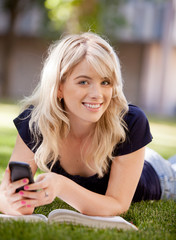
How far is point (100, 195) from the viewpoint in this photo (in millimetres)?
2633

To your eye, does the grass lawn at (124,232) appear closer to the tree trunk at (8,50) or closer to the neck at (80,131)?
the neck at (80,131)

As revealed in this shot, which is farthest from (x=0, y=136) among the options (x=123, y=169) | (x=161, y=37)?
A: (x=161, y=37)

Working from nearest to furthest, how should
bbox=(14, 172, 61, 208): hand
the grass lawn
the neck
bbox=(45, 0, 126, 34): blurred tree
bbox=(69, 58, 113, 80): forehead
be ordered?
the grass lawn
bbox=(14, 172, 61, 208): hand
bbox=(69, 58, 113, 80): forehead
the neck
bbox=(45, 0, 126, 34): blurred tree

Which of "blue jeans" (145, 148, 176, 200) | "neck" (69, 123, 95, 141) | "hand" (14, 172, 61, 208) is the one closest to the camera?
"hand" (14, 172, 61, 208)

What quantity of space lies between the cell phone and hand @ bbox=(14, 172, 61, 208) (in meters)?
0.07

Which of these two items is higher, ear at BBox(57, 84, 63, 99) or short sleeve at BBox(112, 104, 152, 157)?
ear at BBox(57, 84, 63, 99)

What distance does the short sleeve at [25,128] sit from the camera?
2.92m

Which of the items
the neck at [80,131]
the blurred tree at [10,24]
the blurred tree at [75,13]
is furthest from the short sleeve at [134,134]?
the blurred tree at [10,24]

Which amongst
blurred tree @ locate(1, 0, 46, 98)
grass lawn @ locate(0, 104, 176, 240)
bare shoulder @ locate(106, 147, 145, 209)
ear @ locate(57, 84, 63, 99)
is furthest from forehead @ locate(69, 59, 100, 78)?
blurred tree @ locate(1, 0, 46, 98)

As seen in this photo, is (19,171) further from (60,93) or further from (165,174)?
(165,174)

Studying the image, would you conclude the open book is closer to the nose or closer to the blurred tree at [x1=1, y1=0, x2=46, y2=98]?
the nose

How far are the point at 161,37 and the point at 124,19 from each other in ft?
5.68

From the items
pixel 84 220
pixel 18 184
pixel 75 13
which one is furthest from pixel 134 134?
pixel 75 13

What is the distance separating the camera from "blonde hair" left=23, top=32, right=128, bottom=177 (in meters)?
2.66
